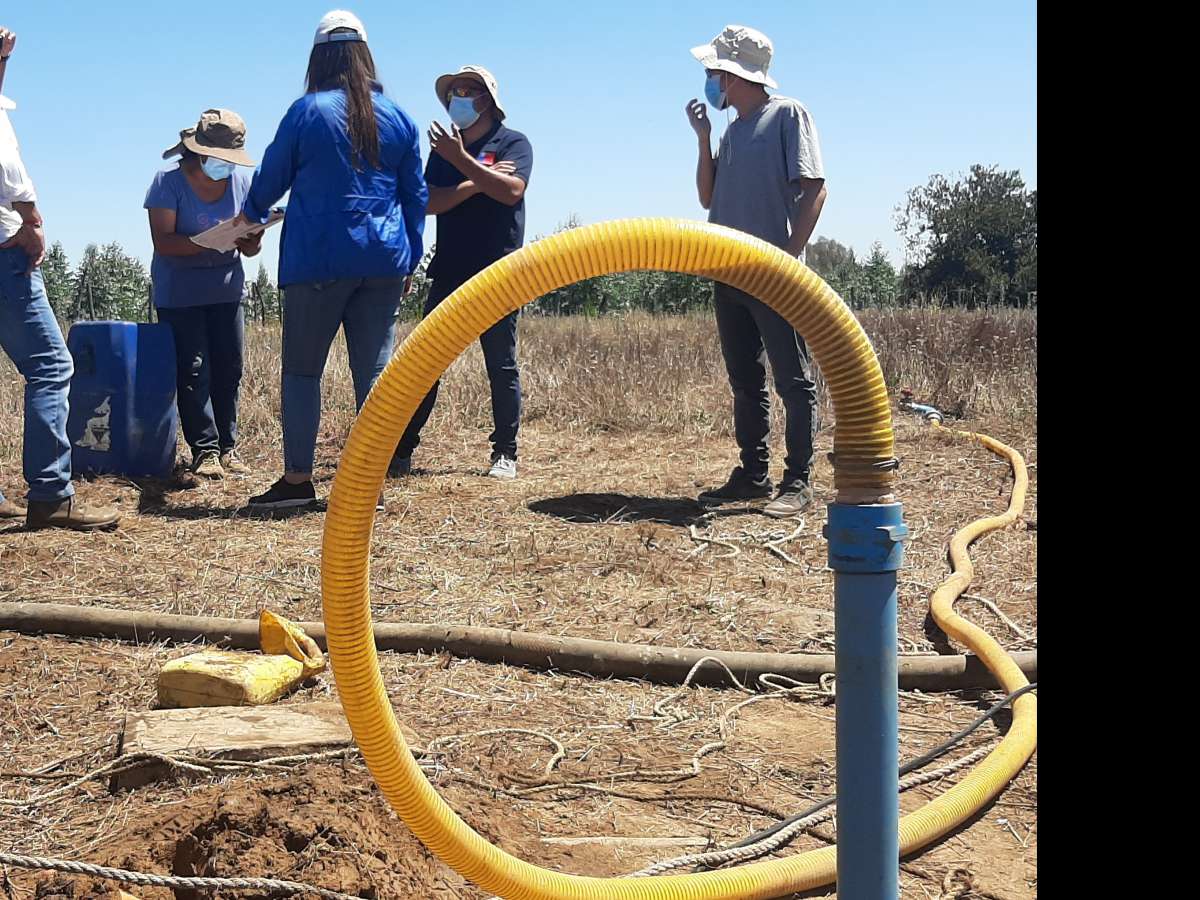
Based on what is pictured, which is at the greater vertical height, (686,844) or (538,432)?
(538,432)

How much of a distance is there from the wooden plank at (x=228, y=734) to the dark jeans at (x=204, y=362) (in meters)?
3.59

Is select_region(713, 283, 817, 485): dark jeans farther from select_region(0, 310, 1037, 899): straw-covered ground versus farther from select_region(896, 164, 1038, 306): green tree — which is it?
select_region(896, 164, 1038, 306): green tree

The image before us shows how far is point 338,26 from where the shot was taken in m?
5.04

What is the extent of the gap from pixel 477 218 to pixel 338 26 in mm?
1244

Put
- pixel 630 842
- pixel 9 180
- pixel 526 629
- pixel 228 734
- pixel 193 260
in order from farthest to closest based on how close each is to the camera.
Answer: pixel 193 260
pixel 9 180
pixel 526 629
pixel 228 734
pixel 630 842

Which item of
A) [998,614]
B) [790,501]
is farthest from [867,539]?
[790,501]

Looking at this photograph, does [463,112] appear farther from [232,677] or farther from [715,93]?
[232,677]

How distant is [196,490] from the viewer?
598cm

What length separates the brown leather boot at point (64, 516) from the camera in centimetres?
485

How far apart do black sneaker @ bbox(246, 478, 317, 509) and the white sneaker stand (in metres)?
1.14

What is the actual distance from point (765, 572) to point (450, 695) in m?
1.60

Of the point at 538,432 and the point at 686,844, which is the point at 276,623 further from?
the point at 538,432
